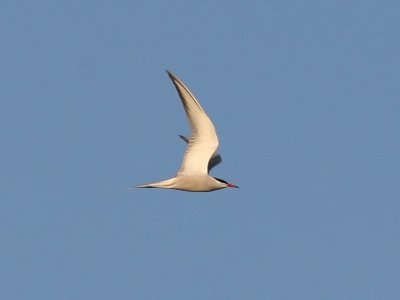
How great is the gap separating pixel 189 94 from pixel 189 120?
3.27ft

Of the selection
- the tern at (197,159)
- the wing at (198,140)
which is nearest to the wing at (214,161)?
the tern at (197,159)

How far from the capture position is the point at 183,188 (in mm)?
25672

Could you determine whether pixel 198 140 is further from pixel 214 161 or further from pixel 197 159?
pixel 214 161

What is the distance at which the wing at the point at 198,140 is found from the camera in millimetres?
24211

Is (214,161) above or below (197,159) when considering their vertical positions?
above

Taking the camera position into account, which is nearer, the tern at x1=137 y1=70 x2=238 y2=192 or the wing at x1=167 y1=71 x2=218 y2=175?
the wing at x1=167 y1=71 x2=218 y2=175

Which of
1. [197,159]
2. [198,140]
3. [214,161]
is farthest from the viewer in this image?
[214,161]

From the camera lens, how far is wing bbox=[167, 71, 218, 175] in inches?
953

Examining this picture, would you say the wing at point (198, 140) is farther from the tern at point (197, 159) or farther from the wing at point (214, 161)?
the wing at point (214, 161)

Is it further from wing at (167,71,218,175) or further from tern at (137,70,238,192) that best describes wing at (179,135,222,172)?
wing at (167,71,218,175)

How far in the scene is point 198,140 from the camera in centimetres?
2530

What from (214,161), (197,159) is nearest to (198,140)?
(197,159)

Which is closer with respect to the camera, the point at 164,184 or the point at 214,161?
the point at 164,184

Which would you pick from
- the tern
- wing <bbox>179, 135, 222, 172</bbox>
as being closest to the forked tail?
the tern
